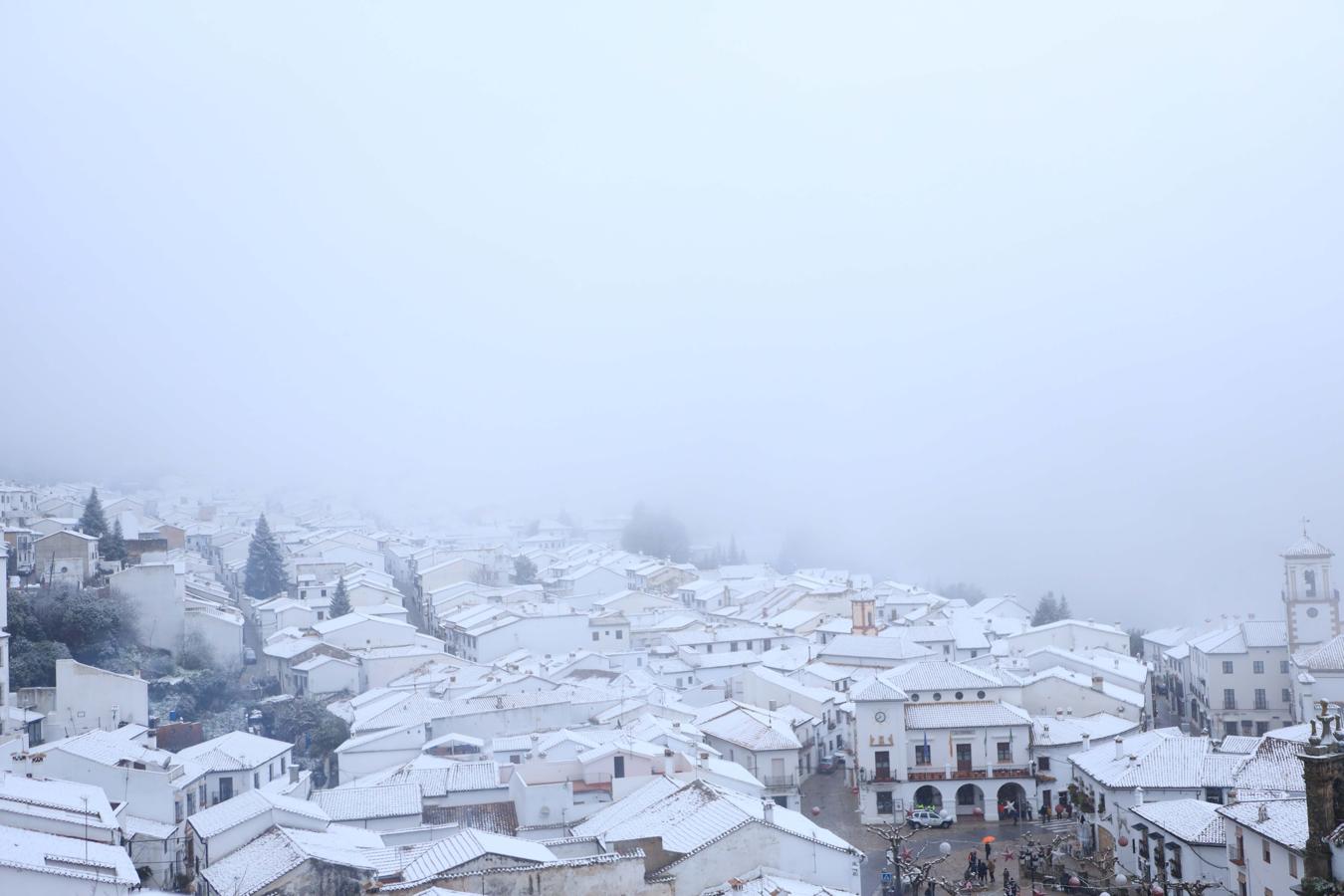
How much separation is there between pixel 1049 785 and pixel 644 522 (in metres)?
64.1

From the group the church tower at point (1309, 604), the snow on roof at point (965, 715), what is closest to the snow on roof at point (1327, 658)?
the church tower at point (1309, 604)

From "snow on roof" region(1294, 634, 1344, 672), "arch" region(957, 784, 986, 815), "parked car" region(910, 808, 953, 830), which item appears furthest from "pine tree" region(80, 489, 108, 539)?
"snow on roof" region(1294, 634, 1344, 672)

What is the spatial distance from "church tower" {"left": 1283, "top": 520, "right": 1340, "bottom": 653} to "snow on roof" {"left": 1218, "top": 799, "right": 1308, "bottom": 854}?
21962 mm

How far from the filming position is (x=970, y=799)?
30.1 m

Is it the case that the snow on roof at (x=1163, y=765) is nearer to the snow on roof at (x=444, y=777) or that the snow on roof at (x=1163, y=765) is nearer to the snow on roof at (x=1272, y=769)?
the snow on roof at (x=1272, y=769)

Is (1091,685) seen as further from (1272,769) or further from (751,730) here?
(1272,769)

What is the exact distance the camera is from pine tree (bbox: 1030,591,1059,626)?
187 ft

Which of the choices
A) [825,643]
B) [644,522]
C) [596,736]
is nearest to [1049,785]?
[596,736]

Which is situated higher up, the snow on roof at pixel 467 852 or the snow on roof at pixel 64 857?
the snow on roof at pixel 64 857

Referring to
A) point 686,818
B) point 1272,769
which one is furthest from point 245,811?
point 1272,769

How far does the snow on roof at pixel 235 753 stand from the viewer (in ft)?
79.5

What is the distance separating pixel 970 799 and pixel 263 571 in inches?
1337

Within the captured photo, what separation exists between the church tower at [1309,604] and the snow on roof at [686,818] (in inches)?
963

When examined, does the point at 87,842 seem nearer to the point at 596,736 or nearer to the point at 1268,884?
the point at 596,736
